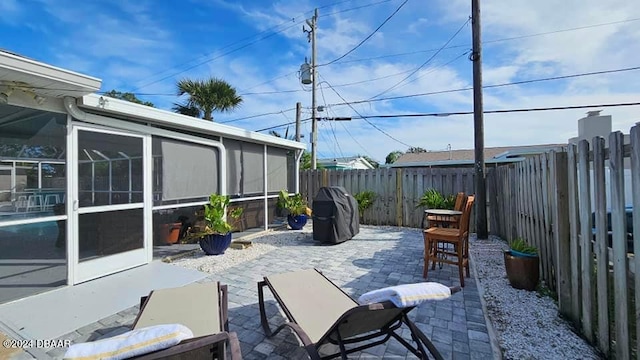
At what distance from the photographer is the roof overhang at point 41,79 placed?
2.71 meters

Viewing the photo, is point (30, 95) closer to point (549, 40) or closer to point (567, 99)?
point (549, 40)

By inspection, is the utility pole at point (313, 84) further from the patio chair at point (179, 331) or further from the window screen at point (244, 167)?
the patio chair at point (179, 331)

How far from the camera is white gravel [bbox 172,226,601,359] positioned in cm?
222

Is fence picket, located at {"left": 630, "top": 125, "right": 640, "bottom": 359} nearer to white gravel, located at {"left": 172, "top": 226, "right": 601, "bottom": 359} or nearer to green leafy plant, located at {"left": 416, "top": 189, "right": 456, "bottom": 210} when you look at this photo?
white gravel, located at {"left": 172, "top": 226, "right": 601, "bottom": 359}

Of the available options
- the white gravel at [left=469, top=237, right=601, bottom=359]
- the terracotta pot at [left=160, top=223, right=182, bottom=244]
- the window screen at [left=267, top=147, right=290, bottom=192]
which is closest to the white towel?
the white gravel at [left=469, top=237, right=601, bottom=359]

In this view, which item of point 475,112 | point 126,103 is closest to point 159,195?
point 126,103

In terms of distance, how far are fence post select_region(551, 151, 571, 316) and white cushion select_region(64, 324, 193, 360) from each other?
3.35 meters

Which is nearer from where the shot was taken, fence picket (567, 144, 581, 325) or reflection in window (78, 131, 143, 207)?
fence picket (567, 144, 581, 325)

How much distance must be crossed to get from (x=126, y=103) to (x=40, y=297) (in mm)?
2743

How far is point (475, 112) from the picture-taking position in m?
6.35

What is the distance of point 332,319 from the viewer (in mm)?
2266

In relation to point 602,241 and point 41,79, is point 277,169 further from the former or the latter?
point 602,241

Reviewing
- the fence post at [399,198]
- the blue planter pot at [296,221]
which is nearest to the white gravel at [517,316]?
the blue planter pot at [296,221]

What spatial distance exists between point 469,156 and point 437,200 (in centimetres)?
1249
